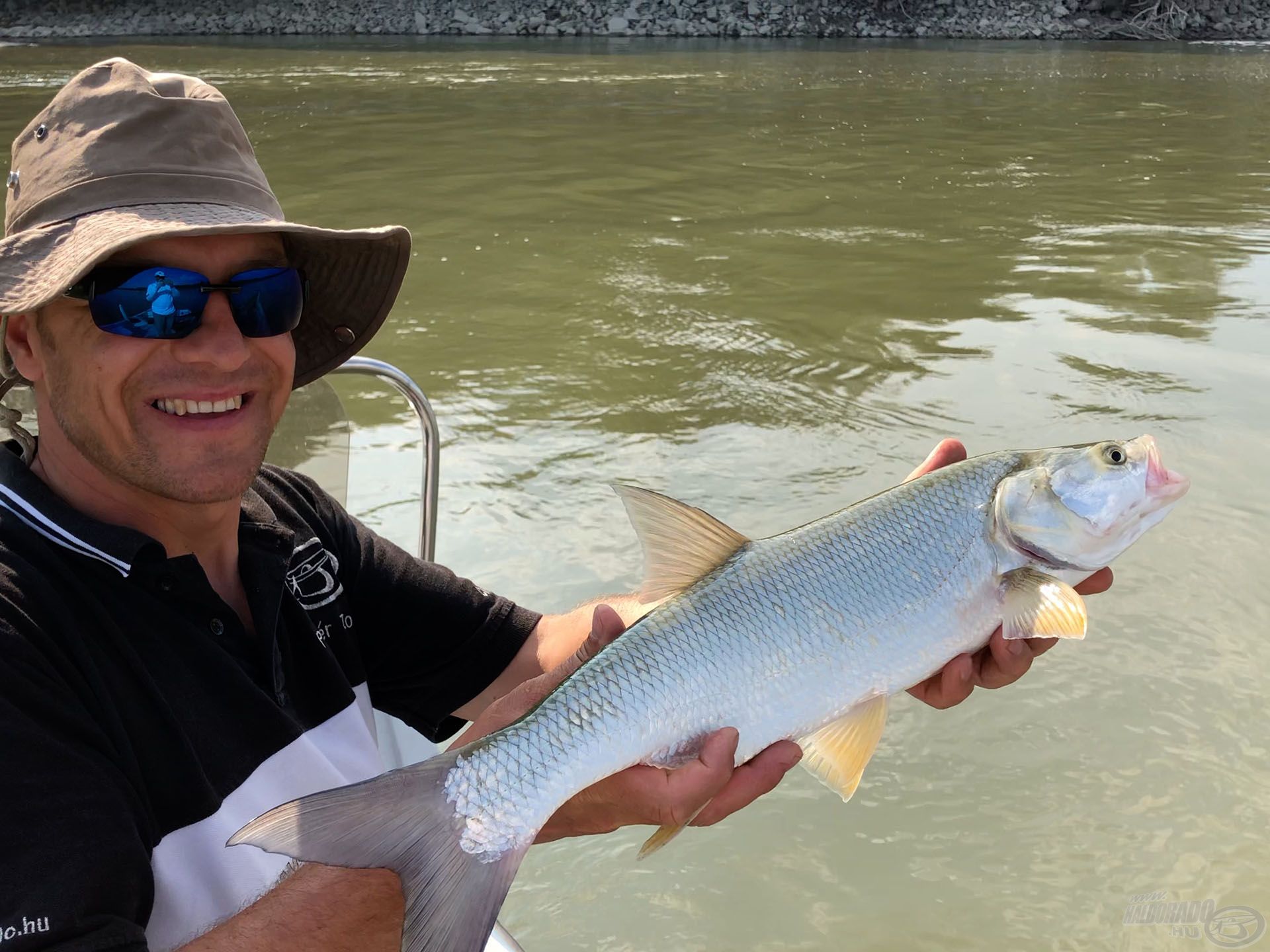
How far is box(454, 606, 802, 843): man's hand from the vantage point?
204 cm

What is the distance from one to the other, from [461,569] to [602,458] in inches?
52.4

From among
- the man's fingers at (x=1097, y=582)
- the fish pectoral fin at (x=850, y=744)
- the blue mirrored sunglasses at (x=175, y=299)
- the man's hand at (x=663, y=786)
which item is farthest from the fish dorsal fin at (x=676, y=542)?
the man's fingers at (x=1097, y=582)

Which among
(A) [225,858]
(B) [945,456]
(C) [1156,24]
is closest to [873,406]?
(B) [945,456]

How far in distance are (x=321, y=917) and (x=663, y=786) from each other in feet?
1.92

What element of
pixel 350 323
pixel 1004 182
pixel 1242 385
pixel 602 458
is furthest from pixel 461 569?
pixel 1004 182

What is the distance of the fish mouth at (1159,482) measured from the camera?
2.41 meters

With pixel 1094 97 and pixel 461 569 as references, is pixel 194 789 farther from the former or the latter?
pixel 1094 97

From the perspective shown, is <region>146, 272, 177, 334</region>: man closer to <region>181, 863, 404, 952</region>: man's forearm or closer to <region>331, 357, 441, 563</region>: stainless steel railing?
<region>181, 863, 404, 952</region>: man's forearm

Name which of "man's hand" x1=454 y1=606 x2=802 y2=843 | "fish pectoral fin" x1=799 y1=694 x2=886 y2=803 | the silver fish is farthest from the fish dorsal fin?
"fish pectoral fin" x1=799 y1=694 x2=886 y2=803

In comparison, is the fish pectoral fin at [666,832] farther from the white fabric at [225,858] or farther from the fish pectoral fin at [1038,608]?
the fish pectoral fin at [1038,608]

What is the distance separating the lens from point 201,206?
2195 millimetres

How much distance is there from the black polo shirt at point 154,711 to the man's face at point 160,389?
15 cm

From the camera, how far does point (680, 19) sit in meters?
39.9

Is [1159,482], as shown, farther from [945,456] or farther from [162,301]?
[162,301]
